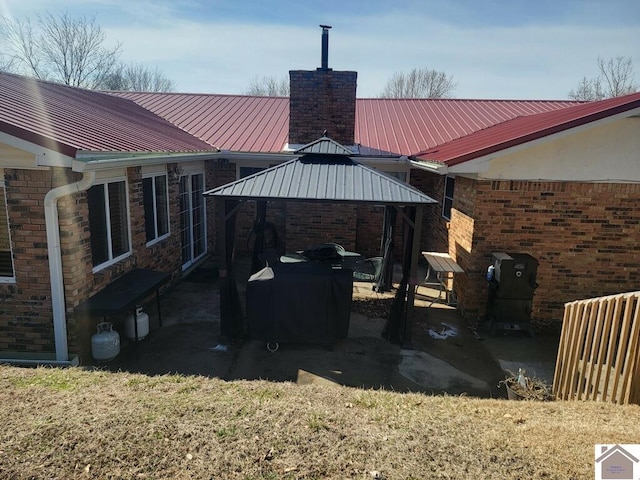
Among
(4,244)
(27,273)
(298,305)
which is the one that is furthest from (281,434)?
(4,244)

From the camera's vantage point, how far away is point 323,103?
1040 centimetres

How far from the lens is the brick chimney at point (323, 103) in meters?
10.3

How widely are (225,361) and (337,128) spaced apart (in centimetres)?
687

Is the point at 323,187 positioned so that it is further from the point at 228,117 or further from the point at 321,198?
the point at 228,117

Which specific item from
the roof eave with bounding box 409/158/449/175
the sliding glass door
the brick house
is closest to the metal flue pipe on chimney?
the brick house

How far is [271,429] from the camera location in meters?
3.47

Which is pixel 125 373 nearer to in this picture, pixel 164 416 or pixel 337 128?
pixel 164 416

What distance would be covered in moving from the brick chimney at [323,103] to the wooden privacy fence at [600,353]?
720 cm

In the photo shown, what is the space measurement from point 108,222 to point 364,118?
9.15 m

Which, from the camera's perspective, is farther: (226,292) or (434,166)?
(434,166)

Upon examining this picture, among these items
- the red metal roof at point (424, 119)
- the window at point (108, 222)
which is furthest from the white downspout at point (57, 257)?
the red metal roof at point (424, 119)

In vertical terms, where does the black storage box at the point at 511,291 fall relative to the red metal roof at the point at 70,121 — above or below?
below

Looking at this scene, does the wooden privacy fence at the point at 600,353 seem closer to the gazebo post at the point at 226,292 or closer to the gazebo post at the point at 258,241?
the gazebo post at the point at 226,292

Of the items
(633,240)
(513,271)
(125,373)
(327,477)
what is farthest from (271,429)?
(633,240)
